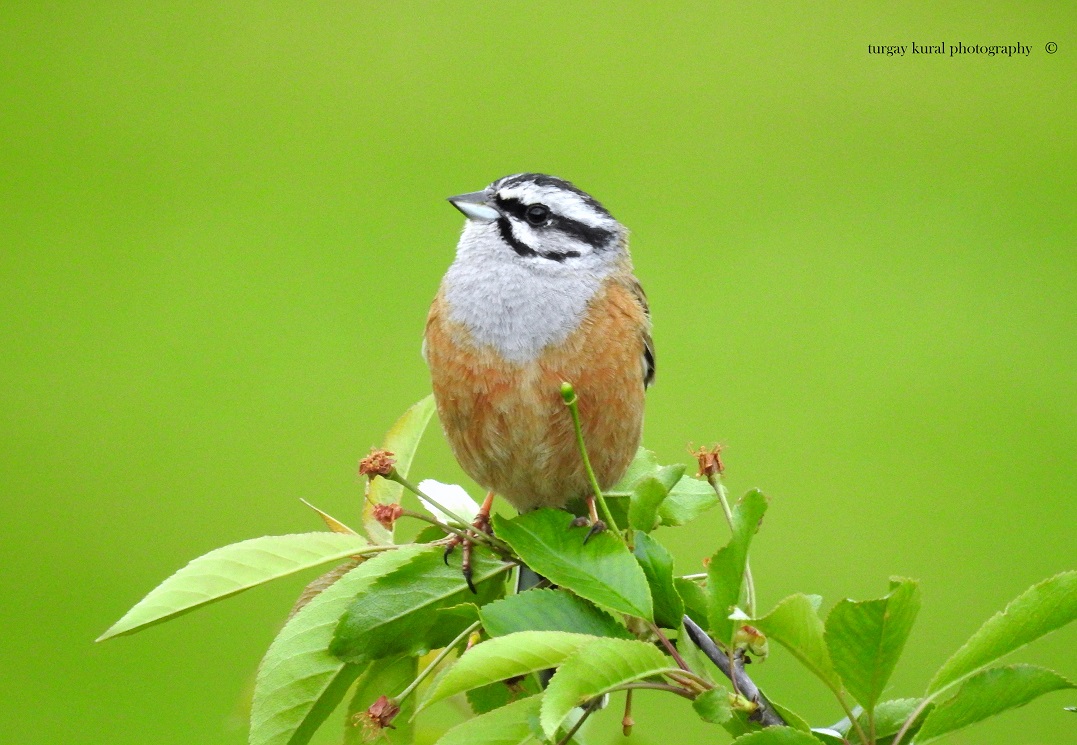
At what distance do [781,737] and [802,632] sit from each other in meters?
0.11

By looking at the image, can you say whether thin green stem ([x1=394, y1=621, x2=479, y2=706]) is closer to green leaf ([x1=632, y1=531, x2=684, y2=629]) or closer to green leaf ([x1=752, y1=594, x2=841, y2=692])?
green leaf ([x1=632, y1=531, x2=684, y2=629])

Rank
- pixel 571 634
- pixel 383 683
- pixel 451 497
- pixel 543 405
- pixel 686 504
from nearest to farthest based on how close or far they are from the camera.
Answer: pixel 571 634, pixel 383 683, pixel 686 504, pixel 451 497, pixel 543 405

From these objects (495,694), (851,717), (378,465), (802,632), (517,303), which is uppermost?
(517,303)

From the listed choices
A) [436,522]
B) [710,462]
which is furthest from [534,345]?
[436,522]

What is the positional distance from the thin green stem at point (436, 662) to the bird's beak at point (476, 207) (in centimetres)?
93

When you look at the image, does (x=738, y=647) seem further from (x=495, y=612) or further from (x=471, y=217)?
(x=471, y=217)

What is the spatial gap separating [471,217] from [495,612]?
41.8 inches

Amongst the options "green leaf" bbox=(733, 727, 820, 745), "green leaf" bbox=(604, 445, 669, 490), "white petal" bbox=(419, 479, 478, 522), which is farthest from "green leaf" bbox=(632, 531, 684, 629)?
"green leaf" bbox=(604, 445, 669, 490)

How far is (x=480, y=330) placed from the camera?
200 cm

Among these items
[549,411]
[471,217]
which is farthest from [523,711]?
[471,217]

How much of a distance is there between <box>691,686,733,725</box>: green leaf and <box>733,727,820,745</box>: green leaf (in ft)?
0.23

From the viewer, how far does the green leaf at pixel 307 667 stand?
1.32 metres

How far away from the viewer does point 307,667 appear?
133cm

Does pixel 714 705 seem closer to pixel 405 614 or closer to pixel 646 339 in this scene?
pixel 405 614
